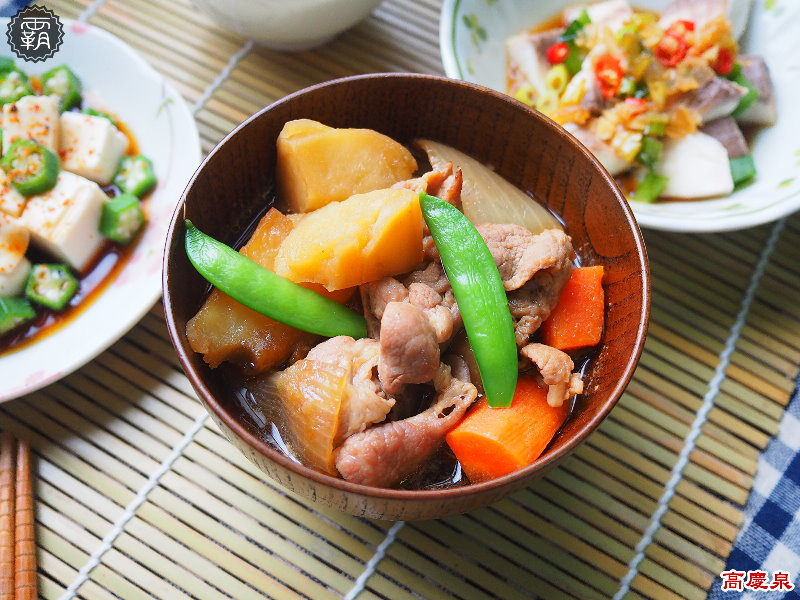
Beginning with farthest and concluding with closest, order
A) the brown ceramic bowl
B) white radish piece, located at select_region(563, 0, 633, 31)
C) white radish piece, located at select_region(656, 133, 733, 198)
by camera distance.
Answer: white radish piece, located at select_region(563, 0, 633, 31) → white radish piece, located at select_region(656, 133, 733, 198) → the brown ceramic bowl

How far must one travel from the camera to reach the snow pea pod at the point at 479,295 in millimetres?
1419

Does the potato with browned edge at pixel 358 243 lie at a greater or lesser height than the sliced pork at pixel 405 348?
greater

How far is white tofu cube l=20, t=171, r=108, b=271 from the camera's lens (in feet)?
7.00

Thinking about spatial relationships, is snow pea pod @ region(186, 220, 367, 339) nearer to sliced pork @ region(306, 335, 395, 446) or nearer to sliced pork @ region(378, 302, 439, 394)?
sliced pork @ region(306, 335, 395, 446)

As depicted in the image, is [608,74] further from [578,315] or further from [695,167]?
[578,315]

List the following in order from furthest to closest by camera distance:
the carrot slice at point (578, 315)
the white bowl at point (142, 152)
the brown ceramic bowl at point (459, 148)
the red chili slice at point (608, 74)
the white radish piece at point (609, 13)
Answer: the white radish piece at point (609, 13), the red chili slice at point (608, 74), the white bowl at point (142, 152), the carrot slice at point (578, 315), the brown ceramic bowl at point (459, 148)

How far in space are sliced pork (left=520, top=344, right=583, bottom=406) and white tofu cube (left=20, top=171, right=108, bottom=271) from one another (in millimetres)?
1423

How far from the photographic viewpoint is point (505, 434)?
1384 mm

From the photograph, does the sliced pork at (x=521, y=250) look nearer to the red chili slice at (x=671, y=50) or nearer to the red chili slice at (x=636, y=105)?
the red chili slice at (x=636, y=105)

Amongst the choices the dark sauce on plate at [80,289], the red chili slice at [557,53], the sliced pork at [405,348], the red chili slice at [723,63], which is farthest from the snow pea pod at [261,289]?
the red chili slice at [723,63]

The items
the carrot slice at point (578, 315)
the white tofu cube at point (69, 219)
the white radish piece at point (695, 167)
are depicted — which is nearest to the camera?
the carrot slice at point (578, 315)

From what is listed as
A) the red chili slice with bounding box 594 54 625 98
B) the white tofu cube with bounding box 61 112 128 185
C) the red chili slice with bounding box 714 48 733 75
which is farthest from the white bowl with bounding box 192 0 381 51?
the red chili slice with bounding box 714 48 733 75

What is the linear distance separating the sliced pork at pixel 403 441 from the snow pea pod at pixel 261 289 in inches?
9.6

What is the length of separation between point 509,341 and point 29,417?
1.31 m
